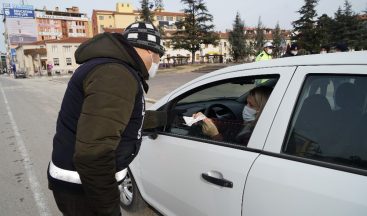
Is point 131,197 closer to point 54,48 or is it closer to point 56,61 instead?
point 54,48

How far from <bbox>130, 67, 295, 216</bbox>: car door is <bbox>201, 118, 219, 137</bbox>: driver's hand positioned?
0.43ft

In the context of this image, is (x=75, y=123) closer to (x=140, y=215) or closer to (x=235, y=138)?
(x=235, y=138)

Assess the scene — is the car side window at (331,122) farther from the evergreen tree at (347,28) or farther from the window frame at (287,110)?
the evergreen tree at (347,28)

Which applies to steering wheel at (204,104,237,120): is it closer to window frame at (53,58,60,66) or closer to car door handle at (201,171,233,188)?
car door handle at (201,171,233,188)

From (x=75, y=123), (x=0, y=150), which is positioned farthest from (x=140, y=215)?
(x=0, y=150)

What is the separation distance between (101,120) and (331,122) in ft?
3.85

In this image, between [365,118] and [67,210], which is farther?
[67,210]

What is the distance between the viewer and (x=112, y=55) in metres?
1.68

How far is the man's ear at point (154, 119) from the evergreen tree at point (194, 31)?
44828 millimetres

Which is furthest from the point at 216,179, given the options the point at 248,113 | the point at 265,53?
the point at 265,53

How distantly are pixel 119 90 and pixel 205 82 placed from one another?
3.52 ft

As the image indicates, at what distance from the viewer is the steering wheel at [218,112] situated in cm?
316

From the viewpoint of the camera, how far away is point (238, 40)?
54000 millimetres

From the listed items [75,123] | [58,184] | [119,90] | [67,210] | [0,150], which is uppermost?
[119,90]
